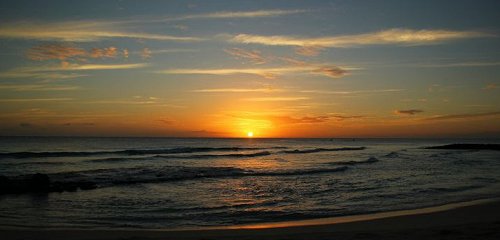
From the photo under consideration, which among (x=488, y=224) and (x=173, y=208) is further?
(x=173, y=208)

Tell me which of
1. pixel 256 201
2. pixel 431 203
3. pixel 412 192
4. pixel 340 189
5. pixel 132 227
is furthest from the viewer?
pixel 340 189

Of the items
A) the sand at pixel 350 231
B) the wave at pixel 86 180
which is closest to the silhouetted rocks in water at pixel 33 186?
the wave at pixel 86 180

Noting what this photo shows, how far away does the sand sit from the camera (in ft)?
29.2

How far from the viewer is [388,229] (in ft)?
32.0

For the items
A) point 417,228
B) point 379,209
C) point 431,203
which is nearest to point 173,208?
point 379,209

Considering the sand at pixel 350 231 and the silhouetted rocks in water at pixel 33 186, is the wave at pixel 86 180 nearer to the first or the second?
the silhouetted rocks in water at pixel 33 186

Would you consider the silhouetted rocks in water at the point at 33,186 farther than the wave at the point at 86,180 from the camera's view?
No

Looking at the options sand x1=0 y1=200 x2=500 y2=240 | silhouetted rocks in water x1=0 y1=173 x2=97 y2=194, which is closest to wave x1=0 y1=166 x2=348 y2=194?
silhouetted rocks in water x1=0 y1=173 x2=97 y2=194

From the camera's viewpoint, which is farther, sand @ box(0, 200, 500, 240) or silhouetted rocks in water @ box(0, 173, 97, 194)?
silhouetted rocks in water @ box(0, 173, 97, 194)

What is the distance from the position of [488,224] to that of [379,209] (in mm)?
3918

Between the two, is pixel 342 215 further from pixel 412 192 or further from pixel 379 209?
pixel 412 192

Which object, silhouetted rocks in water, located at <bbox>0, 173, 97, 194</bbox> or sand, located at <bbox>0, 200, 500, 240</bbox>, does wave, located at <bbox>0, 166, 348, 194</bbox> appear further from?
sand, located at <bbox>0, 200, 500, 240</bbox>

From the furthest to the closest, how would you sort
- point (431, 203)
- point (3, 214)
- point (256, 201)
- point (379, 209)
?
point (256, 201) → point (431, 203) → point (379, 209) → point (3, 214)

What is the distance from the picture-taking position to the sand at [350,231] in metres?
8.91
